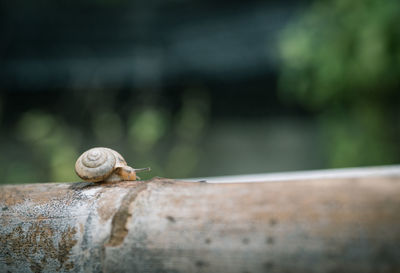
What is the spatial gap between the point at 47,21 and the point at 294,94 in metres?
2.19

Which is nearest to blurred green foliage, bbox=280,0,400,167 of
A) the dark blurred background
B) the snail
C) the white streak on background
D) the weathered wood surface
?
the dark blurred background

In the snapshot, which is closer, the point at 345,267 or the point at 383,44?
the point at 345,267

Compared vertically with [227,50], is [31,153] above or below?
below

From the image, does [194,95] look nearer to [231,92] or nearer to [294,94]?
[231,92]

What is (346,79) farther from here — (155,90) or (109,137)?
(109,137)

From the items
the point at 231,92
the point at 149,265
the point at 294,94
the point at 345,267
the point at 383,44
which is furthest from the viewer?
the point at 231,92

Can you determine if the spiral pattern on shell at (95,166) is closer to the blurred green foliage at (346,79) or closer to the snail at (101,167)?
the snail at (101,167)

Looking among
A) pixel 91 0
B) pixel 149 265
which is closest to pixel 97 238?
pixel 149 265

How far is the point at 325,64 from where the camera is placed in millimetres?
2957

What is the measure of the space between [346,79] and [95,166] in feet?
7.84

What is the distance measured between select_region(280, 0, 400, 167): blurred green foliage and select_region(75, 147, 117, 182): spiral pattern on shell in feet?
7.08

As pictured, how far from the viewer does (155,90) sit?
3561 millimetres

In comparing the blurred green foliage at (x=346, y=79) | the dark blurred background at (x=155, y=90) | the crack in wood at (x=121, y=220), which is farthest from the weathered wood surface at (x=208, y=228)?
the dark blurred background at (x=155, y=90)

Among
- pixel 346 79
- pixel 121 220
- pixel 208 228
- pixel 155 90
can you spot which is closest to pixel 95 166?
pixel 121 220
